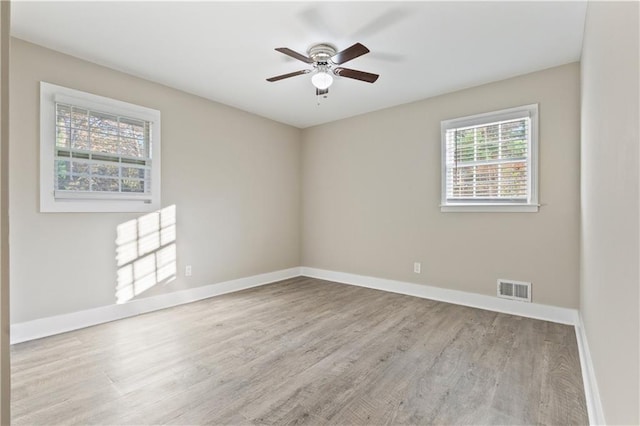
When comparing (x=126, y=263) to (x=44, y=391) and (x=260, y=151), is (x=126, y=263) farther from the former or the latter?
(x=260, y=151)

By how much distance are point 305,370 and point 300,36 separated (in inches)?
105

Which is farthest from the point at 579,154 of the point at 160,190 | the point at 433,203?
the point at 160,190

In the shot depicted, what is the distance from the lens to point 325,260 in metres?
5.20

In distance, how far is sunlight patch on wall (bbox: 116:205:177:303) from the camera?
131 inches

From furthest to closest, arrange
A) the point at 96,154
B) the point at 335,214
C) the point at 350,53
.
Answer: the point at 335,214 < the point at 96,154 < the point at 350,53

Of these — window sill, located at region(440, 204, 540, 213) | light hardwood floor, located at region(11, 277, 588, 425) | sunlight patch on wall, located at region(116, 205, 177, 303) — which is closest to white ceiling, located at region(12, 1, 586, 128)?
window sill, located at region(440, 204, 540, 213)

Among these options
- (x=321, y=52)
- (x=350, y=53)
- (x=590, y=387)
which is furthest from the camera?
(x=321, y=52)

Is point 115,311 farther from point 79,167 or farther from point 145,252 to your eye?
point 79,167

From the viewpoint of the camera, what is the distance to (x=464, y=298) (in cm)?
373

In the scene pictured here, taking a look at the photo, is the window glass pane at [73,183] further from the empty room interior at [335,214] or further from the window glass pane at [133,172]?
the window glass pane at [133,172]

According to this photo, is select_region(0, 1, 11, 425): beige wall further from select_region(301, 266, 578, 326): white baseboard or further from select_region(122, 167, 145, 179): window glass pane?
select_region(301, 266, 578, 326): white baseboard

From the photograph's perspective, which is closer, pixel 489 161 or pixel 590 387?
pixel 590 387

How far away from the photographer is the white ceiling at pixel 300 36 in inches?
90.6

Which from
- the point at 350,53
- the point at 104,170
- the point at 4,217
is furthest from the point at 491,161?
the point at 104,170
